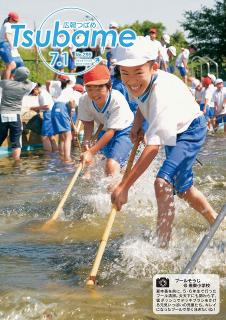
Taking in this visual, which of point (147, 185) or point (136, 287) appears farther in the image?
point (147, 185)

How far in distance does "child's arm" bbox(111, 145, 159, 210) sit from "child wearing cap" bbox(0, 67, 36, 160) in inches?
334

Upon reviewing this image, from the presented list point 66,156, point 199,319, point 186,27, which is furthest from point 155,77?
point 186,27

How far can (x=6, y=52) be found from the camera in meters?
14.2

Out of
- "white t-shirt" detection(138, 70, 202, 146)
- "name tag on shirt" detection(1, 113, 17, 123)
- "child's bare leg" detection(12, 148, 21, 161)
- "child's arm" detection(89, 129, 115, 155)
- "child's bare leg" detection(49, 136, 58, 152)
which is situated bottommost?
"child's bare leg" detection(49, 136, 58, 152)

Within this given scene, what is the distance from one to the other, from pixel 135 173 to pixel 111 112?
8.83 feet

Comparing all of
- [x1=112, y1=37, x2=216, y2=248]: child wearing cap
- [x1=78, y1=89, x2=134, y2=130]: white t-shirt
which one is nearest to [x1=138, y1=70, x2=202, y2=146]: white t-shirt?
[x1=112, y1=37, x2=216, y2=248]: child wearing cap

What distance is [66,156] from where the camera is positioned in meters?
12.9

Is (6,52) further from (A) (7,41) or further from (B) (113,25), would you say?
(B) (113,25)

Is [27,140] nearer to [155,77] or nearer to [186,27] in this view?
[155,77]

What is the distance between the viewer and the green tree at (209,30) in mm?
55562

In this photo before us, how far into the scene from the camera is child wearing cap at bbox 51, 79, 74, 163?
1312 centimetres

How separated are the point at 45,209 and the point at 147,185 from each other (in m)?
1.43

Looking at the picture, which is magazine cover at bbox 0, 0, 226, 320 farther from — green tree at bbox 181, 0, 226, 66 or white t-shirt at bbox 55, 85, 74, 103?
green tree at bbox 181, 0, 226, 66

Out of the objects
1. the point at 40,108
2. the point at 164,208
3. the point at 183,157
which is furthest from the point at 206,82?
the point at 164,208
